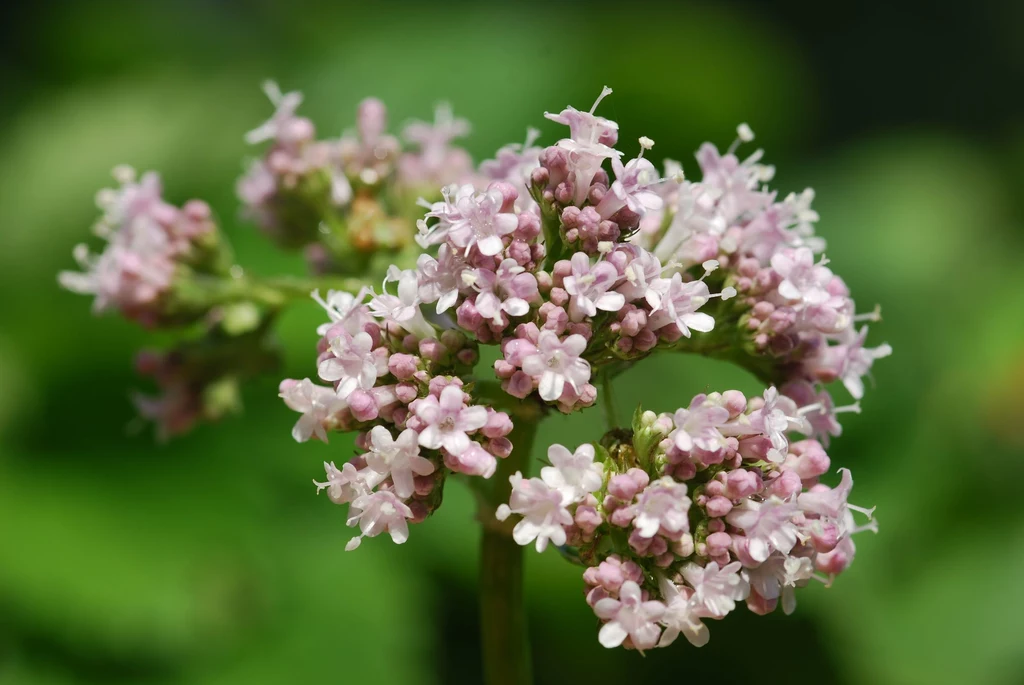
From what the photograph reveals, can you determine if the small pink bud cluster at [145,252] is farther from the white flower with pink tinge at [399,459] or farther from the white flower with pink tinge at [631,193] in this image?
the white flower with pink tinge at [631,193]

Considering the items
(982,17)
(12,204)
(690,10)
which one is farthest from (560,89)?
(982,17)

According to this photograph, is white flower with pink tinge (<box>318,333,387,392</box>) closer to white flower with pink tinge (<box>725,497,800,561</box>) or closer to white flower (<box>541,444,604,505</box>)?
white flower (<box>541,444,604,505</box>)

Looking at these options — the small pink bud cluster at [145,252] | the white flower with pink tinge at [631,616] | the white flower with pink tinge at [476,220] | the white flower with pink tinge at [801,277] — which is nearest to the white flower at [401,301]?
the white flower with pink tinge at [476,220]

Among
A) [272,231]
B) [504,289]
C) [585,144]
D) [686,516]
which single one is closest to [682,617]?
[686,516]

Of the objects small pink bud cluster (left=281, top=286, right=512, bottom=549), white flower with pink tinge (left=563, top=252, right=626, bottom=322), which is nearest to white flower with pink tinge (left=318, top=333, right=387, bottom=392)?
small pink bud cluster (left=281, top=286, right=512, bottom=549)

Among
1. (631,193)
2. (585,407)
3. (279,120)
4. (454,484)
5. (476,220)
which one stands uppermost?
(631,193)

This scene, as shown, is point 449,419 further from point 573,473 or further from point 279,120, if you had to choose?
point 279,120
